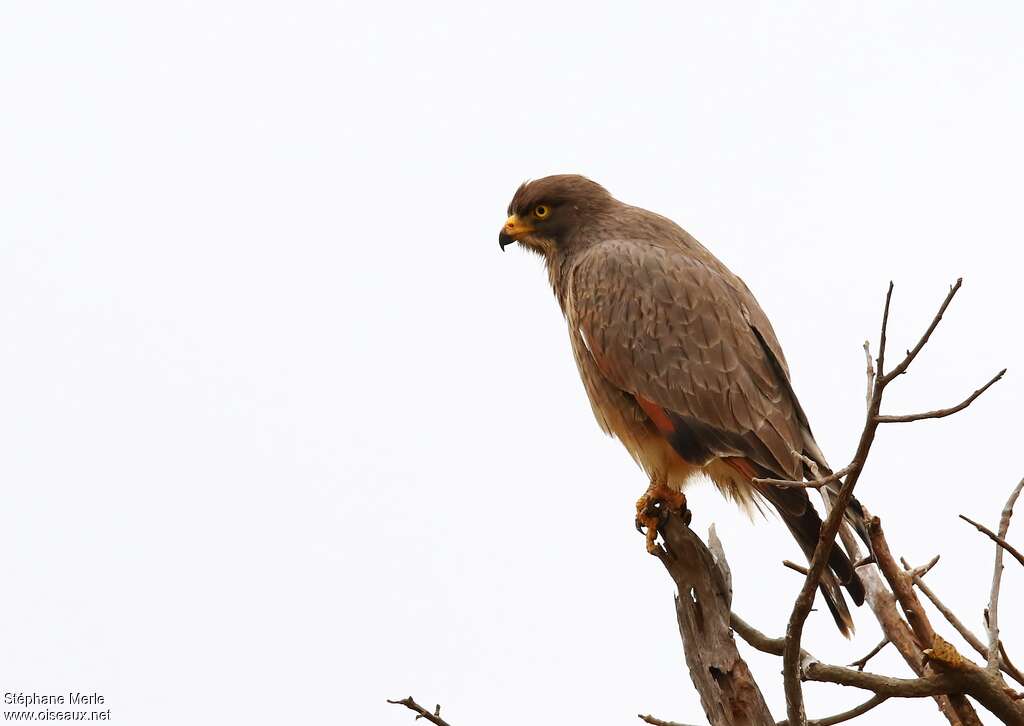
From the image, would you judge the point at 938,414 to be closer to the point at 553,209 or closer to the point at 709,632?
the point at 709,632

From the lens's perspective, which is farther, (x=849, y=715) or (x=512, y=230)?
(x=512, y=230)

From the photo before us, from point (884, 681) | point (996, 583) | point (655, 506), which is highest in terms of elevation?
point (655, 506)

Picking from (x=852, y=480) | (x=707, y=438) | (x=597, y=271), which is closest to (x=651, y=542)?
(x=707, y=438)

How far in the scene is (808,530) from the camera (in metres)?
4.69

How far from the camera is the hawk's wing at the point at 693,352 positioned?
516 centimetres

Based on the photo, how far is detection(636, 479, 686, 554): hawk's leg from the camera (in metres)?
4.74

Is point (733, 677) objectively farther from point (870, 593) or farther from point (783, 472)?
point (783, 472)

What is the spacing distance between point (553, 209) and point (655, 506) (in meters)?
1.99

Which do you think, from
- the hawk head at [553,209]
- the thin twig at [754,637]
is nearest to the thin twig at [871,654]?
the thin twig at [754,637]

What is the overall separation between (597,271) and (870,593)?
6.91 ft

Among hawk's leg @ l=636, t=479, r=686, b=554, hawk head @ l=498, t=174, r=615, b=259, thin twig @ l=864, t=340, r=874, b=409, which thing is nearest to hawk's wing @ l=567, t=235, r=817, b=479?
hawk's leg @ l=636, t=479, r=686, b=554

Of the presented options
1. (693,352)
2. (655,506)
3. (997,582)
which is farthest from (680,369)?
(997,582)

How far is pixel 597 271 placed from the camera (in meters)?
5.69

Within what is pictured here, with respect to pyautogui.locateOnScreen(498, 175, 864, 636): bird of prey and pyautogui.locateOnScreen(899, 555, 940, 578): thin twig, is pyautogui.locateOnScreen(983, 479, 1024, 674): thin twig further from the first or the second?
pyautogui.locateOnScreen(498, 175, 864, 636): bird of prey
